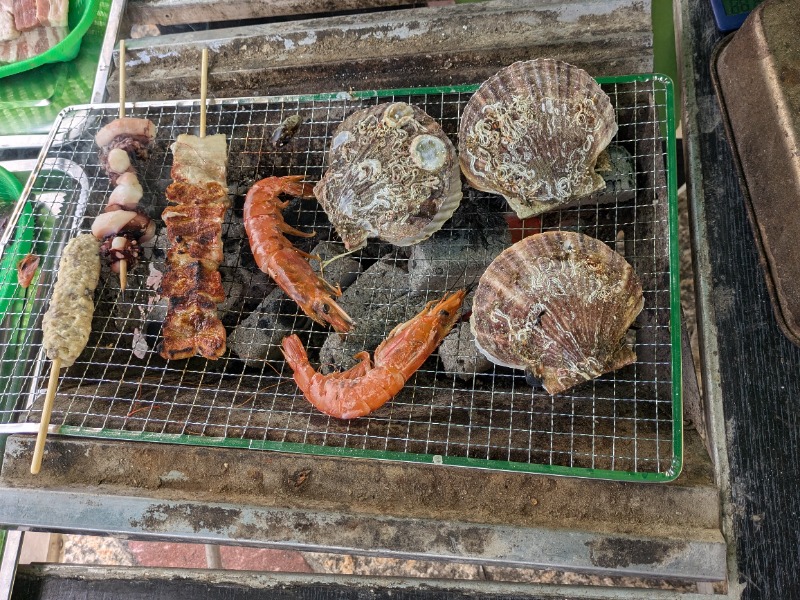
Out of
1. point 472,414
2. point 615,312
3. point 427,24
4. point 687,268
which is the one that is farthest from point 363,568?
point 427,24

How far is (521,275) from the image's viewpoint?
250cm

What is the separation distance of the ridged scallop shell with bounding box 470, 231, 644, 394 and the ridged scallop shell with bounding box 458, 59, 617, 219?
245 mm

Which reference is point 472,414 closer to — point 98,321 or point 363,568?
point 363,568

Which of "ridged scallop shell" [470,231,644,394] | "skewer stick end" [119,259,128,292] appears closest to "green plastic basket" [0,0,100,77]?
"skewer stick end" [119,259,128,292]

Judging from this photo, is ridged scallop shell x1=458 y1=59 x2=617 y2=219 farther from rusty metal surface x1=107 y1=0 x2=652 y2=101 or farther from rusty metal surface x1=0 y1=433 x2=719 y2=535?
rusty metal surface x1=0 y1=433 x2=719 y2=535

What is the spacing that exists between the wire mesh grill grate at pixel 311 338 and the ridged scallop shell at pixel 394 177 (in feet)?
1.04

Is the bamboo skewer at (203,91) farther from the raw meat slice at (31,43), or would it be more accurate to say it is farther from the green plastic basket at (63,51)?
the raw meat slice at (31,43)

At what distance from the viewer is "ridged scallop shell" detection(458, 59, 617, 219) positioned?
2547mm

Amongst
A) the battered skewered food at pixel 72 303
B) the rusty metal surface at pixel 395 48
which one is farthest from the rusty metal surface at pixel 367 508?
the rusty metal surface at pixel 395 48

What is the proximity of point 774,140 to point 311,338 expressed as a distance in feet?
7.79

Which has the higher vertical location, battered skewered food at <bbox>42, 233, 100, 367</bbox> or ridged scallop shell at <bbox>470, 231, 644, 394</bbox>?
battered skewered food at <bbox>42, 233, 100, 367</bbox>

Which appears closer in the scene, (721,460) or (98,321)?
(721,460)

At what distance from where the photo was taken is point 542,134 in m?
2.56

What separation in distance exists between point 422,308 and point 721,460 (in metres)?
1.51
